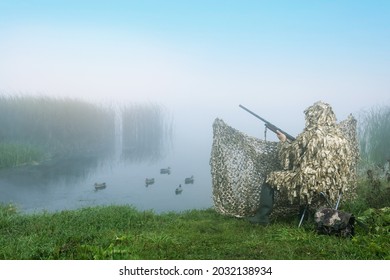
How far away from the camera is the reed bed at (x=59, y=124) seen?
14469 mm

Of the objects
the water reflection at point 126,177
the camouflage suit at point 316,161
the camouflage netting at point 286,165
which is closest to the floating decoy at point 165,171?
the water reflection at point 126,177

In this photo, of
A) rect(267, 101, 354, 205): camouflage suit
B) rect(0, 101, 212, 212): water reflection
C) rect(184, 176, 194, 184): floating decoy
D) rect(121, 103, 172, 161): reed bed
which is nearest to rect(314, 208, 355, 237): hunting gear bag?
rect(267, 101, 354, 205): camouflage suit

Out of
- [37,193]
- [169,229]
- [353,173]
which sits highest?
[353,173]

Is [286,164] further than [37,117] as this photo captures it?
No

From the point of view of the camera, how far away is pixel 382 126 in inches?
391

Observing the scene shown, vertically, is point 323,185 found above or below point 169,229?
above

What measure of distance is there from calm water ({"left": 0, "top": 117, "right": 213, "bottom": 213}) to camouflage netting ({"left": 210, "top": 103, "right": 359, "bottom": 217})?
2.11m

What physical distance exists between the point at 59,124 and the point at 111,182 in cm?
361

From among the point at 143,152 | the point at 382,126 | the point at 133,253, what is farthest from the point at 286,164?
the point at 143,152


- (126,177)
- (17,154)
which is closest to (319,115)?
(126,177)

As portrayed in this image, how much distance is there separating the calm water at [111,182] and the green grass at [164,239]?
249 centimetres
